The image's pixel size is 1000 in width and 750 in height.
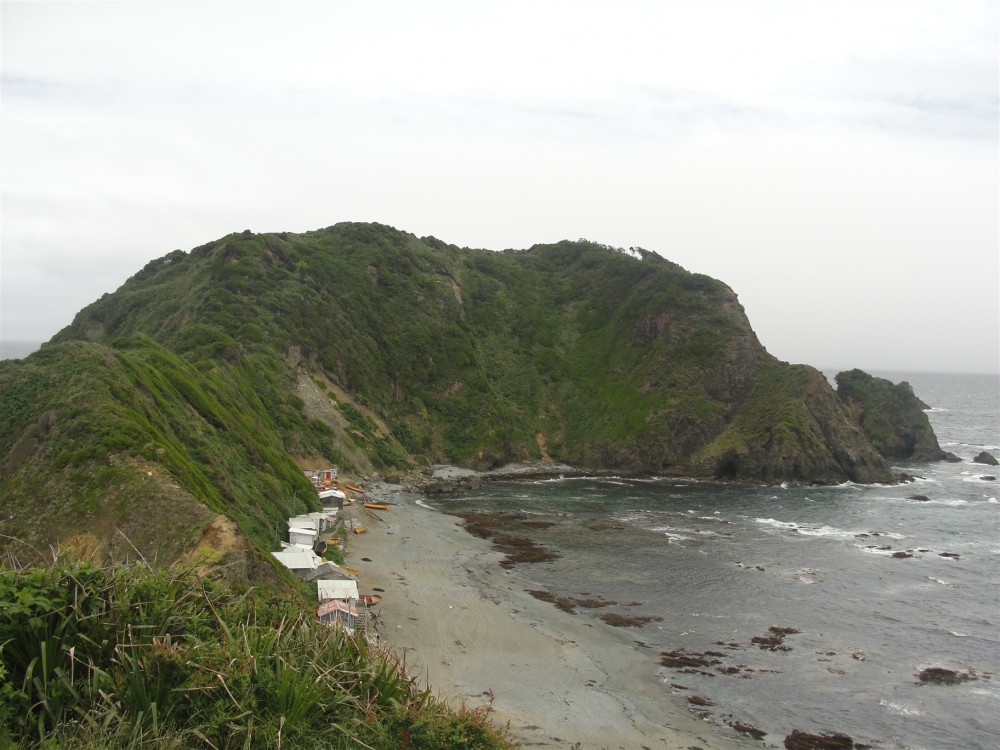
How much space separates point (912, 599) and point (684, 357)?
204 ft

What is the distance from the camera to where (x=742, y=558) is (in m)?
52.8

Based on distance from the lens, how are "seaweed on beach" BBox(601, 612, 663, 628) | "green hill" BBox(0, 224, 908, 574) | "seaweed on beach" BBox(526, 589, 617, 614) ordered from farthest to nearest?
1. "seaweed on beach" BBox(526, 589, 617, 614)
2. "seaweed on beach" BBox(601, 612, 663, 628)
3. "green hill" BBox(0, 224, 908, 574)

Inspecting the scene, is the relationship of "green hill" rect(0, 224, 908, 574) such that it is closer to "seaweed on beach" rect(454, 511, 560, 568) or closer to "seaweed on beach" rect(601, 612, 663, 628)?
"seaweed on beach" rect(454, 511, 560, 568)

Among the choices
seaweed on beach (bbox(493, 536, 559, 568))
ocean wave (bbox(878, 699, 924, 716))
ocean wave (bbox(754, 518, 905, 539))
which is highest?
ocean wave (bbox(754, 518, 905, 539))

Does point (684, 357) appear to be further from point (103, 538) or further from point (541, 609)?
point (103, 538)

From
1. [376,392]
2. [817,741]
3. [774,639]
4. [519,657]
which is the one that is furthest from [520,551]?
[376,392]

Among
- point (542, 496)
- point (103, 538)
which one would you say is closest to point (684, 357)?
point (542, 496)

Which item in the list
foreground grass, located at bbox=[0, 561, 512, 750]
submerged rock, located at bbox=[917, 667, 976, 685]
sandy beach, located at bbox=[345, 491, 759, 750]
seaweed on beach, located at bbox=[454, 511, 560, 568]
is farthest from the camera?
seaweed on beach, located at bbox=[454, 511, 560, 568]

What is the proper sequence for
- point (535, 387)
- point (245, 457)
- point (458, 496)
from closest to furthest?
point (245, 457) → point (458, 496) → point (535, 387)

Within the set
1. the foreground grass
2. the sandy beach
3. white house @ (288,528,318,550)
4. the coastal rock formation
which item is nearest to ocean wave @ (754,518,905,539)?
the sandy beach

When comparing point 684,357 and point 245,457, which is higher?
point 684,357

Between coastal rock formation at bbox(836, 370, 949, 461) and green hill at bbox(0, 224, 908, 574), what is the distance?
17.0m

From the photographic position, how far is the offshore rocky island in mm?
32969

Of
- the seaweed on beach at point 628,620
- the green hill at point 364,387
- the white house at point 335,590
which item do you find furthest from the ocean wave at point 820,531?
the white house at point 335,590
